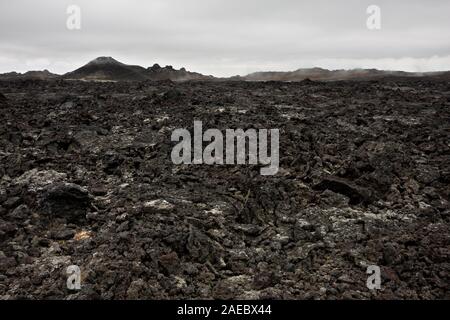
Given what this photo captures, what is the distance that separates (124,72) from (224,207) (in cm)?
4703

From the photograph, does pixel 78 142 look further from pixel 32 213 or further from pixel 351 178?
pixel 351 178

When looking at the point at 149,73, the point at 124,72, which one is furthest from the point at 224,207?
the point at 149,73

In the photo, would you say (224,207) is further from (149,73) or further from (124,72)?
(149,73)

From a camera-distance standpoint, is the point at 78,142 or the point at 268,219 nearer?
the point at 268,219

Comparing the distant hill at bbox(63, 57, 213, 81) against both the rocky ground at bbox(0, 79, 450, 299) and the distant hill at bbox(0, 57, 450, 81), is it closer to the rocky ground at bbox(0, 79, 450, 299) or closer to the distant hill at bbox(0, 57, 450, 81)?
the distant hill at bbox(0, 57, 450, 81)

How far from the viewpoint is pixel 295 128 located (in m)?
13.0

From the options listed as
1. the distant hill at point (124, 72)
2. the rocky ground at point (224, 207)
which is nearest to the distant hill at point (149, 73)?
the distant hill at point (124, 72)

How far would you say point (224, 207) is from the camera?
942cm

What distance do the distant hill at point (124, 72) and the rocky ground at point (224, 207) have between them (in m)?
39.1

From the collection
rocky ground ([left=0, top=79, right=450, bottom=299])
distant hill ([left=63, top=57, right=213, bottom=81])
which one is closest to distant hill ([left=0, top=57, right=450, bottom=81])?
distant hill ([left=63, top=57, right=213, bottom=81])

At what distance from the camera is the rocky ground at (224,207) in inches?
293

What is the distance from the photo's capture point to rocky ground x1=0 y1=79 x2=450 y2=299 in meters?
7.44

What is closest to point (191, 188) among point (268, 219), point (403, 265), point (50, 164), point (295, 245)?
Answer: point (268, 219)
